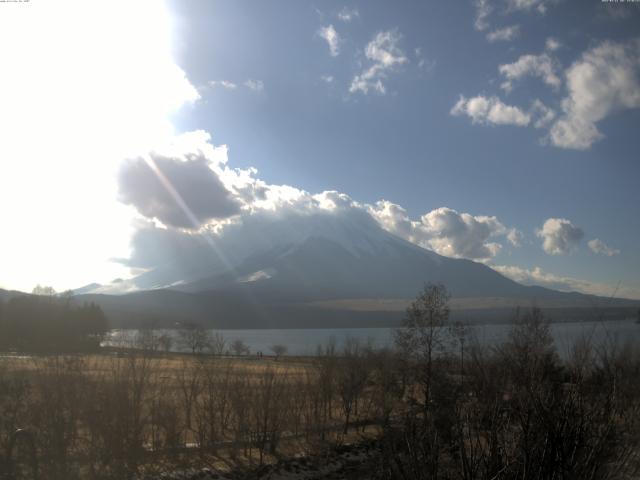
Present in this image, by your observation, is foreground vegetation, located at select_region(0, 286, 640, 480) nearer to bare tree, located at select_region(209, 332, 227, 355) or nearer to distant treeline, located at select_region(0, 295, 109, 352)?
bare tree, located at select_region(209, 332, 227, 355)

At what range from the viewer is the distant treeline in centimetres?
6494

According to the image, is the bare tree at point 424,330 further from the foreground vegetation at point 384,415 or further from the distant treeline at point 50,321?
the distant treeline at point 50,321

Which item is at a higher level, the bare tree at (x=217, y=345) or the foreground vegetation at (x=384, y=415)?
the foreground vegetation at (x=384, y=415)

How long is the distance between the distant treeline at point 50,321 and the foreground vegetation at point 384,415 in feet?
139

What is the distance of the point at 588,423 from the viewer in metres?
5.57

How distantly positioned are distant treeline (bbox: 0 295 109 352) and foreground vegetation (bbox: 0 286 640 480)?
139 ft

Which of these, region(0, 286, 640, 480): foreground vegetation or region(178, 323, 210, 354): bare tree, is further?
region(178, 323, 210, 354): bare tree

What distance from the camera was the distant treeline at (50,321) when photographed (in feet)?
213

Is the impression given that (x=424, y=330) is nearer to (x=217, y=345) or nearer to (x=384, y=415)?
(x=384, y=415)

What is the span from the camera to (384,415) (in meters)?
21.1

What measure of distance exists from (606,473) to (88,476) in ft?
44.7

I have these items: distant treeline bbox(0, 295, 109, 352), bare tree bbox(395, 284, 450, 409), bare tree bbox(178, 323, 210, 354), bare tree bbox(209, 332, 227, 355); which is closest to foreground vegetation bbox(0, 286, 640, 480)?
bare tree bbox(395, 284, 450, 409)

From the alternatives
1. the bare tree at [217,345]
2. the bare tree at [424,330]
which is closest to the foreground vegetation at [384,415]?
the bare tree at [424,330]

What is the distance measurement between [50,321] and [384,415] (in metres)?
68.4
